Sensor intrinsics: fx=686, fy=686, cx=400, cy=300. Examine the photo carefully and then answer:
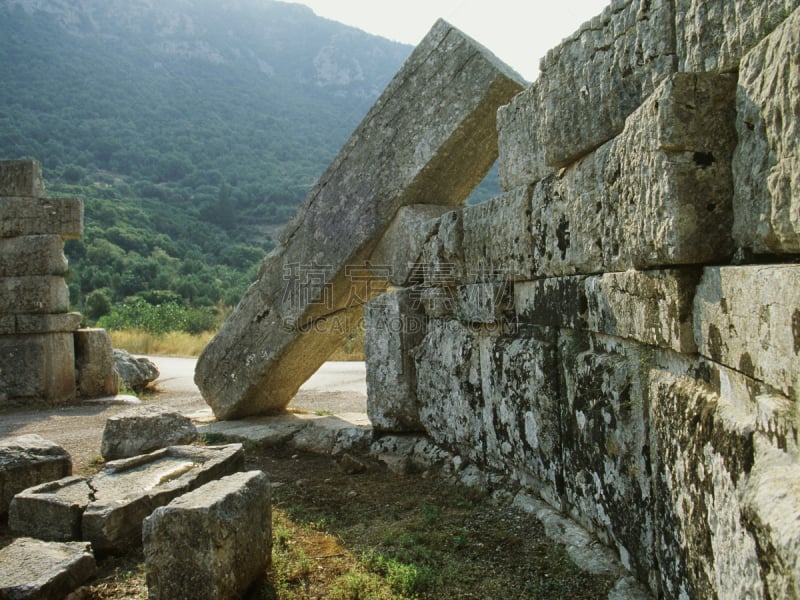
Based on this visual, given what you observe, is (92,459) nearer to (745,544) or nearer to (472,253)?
(472,253)

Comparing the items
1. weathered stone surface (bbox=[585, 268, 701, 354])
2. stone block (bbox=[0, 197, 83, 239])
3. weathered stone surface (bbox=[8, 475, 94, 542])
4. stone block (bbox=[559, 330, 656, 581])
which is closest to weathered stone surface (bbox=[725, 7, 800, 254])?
weathered stone surface (bbox=[585, 268, 701, 354])

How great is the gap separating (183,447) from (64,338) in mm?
4818

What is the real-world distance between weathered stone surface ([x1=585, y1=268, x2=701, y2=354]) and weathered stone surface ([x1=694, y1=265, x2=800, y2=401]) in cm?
5

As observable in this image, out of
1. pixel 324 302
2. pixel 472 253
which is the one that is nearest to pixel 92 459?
pixel 324 302

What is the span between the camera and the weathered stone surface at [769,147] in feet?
4.55

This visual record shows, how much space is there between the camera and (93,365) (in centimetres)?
860

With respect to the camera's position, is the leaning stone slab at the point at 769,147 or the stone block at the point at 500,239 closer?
the leaning stone slab at the point at 769,147

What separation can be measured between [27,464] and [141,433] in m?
0.86

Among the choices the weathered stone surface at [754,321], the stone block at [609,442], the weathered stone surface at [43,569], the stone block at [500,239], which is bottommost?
the weathered stone surface at [43,569]

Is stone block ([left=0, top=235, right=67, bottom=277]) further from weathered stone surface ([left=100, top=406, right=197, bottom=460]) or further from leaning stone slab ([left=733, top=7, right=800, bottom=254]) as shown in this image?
leaning stone slab ([left=733, top=7, right=800, bottom=254])

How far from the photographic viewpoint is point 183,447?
4.47 m

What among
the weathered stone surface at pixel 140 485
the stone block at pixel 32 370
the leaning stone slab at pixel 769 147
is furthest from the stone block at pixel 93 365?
the leaning stone slab at pixel 769 147

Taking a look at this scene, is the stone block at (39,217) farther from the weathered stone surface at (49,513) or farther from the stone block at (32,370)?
the weathered stone surface at (49,513)

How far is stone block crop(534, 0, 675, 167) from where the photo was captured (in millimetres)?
2127
